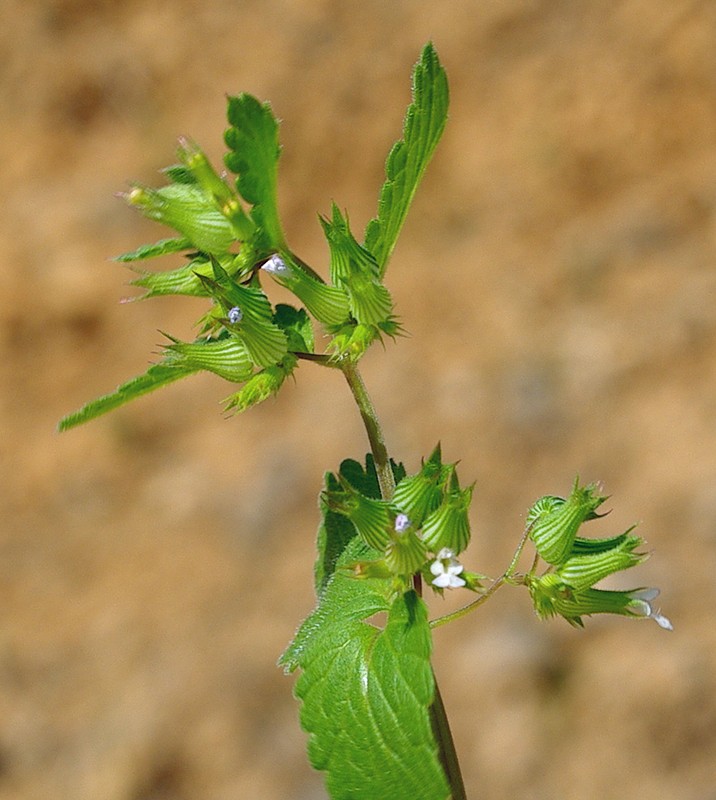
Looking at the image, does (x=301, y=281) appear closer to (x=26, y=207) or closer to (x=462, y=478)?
(x=462, y=478)

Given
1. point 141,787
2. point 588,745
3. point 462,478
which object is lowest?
point 588,745

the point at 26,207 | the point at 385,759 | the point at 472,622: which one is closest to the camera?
the point at 385,759

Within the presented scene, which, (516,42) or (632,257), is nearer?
(632,257)

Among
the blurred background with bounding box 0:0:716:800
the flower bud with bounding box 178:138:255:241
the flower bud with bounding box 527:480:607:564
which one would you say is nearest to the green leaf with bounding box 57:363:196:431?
the flower bud with bounding box 178:138:255:241

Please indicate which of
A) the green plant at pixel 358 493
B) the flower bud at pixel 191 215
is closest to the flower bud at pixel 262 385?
the green plant at pixel 358 493

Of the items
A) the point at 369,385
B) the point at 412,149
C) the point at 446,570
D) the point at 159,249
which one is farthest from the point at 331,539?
the point at 369,385

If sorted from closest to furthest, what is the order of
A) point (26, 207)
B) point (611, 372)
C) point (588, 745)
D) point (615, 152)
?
point (588, 745)
point (611, 372)
point (615, 152)
point (26, 207)

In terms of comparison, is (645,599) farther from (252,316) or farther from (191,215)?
(191,215)

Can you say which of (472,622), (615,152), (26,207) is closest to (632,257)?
(615,152)
